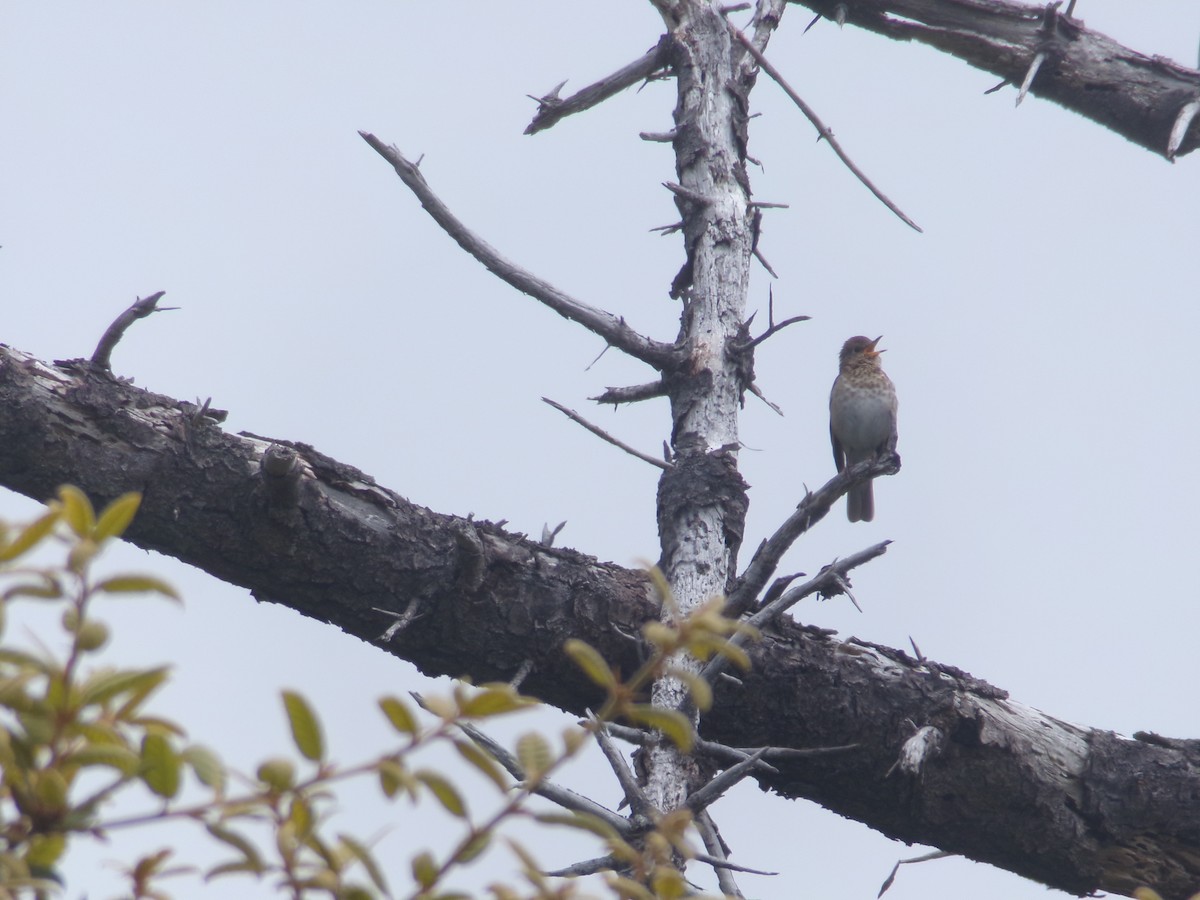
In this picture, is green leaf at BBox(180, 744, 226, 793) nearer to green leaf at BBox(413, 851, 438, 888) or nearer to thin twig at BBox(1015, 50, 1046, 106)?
green leaf at BBox(413, 851, 438, 888)

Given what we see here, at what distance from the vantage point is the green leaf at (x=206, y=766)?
1.01m

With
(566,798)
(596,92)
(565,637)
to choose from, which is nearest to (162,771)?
(566,798)

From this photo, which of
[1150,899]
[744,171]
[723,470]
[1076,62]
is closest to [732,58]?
[744,171]

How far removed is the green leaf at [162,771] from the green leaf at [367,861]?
0.15 m

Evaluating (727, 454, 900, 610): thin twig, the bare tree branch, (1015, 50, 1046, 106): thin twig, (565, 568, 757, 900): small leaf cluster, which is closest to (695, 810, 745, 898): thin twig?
(727, 454, 900, 610): thin twig

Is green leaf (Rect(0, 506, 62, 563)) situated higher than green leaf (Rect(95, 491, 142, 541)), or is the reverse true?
green leaf (Rect(95, 491, 142, 541))

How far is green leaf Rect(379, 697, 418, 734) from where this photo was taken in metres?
1.02

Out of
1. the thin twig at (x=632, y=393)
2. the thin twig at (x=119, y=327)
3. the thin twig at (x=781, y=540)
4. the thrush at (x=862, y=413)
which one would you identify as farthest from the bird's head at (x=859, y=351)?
the thin twig at (x=119, y=327)

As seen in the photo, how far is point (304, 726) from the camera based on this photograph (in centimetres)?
101

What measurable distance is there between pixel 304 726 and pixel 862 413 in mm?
7418

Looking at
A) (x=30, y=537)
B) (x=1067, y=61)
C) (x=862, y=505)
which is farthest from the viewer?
(x=862, y=505)

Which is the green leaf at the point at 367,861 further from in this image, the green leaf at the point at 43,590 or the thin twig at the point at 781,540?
the thin twig at the point at 781,540

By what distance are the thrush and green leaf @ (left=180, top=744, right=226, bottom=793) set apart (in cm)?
715

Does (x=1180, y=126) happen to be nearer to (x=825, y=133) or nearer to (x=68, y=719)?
(x=825, y=133)
